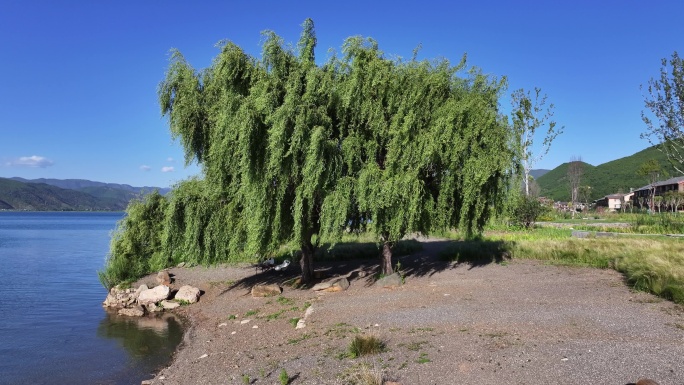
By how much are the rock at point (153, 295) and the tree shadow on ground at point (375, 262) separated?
2.70m

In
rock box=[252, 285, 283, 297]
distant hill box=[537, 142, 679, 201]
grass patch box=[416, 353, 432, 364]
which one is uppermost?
distant hill box=[537, 142, 679, 201]

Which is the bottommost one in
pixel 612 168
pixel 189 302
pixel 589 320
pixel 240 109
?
pixel 189 302

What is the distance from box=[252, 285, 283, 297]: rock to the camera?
1780 centimetres

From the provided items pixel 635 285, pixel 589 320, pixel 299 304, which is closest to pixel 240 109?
pixel 299 304

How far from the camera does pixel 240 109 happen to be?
572 inches

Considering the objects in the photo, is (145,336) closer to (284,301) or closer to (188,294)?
(188,294)

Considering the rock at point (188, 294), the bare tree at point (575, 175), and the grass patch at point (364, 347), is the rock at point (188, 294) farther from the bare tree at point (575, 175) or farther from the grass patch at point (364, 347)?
the bare tree at point (575, 175)

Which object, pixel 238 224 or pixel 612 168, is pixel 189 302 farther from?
pixel 612 168

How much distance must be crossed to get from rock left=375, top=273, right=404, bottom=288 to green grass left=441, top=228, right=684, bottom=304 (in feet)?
18.1

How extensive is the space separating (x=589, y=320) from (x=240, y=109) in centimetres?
1169

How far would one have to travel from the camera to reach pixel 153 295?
19781 mm

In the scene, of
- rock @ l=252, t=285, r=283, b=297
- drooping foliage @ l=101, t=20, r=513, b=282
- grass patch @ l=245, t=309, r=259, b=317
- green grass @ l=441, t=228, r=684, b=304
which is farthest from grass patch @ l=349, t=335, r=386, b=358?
rock @ l=252, t=285, r=283, b=297

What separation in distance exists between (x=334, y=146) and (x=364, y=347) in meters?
Answer: 7.49

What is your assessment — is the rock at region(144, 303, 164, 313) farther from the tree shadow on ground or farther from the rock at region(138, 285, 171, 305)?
the tree shadow on ground
